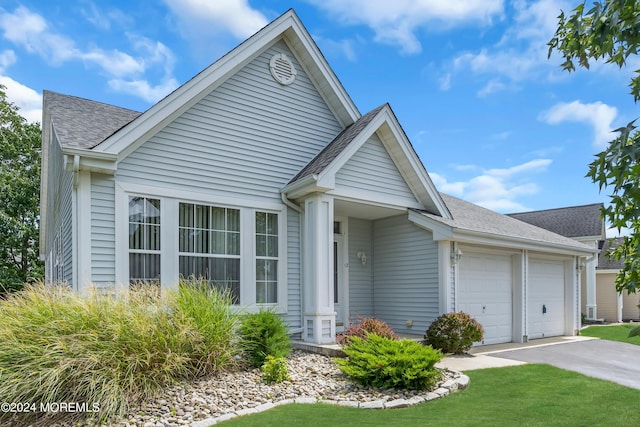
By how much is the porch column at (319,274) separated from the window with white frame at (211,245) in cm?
148

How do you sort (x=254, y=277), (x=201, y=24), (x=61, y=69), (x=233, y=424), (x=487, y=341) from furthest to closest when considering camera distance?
(x=61, y=69)
(x=487, y=341)
(x=201, y=24)
(x=254, y=277)
(x=233, y=424)

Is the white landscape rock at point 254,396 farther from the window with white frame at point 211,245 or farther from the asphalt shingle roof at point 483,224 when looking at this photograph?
the asphalt shingle roof at point 483,224

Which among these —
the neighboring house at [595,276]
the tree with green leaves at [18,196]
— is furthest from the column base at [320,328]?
the tree with green leaves at [18,196]

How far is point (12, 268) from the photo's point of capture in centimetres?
2128

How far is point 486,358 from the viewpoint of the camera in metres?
9.49

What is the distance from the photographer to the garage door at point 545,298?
13.1 meters

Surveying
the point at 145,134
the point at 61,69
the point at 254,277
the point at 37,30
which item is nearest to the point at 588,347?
the point at 254,277

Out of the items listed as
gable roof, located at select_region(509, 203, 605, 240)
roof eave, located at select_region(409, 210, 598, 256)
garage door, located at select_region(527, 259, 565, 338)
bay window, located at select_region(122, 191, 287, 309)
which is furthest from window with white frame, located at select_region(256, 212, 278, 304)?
gable roof, located at select_region(509, 203, 605, 240)

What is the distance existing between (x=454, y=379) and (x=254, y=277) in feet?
14.2

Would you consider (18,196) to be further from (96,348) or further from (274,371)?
(274,371)

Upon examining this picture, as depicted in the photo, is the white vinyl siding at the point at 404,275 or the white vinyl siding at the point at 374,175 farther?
the white vinyl siding at the point at 404,275

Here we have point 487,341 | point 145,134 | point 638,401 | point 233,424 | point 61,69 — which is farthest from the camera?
point 61,69

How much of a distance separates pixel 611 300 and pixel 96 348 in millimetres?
23733

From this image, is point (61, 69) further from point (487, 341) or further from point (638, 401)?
point (638, 401)
